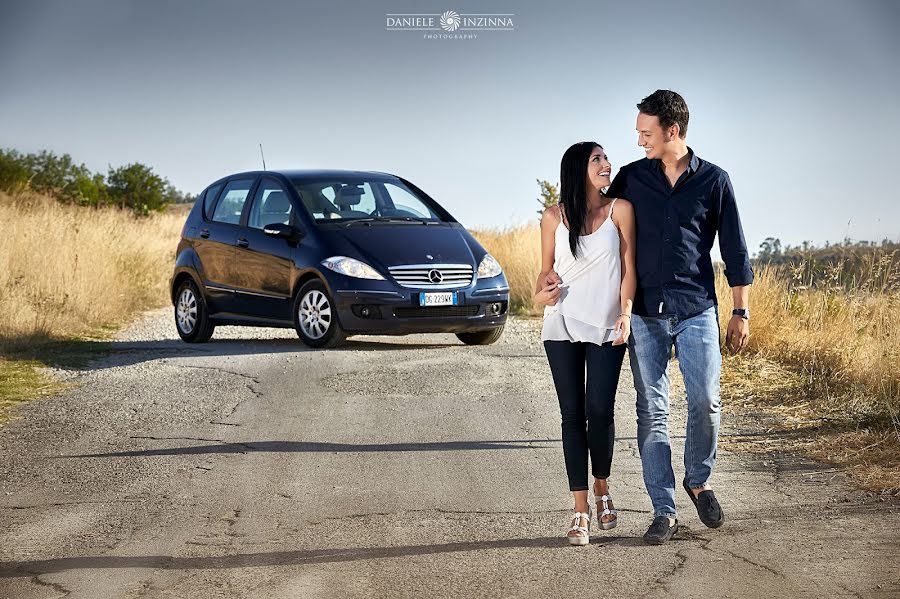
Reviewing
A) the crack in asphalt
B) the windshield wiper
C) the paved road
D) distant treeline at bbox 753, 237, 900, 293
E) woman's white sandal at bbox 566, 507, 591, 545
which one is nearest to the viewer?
the crack in asphalt

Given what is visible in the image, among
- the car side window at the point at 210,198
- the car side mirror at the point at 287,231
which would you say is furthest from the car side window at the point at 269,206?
the car side window at the point at 210,198

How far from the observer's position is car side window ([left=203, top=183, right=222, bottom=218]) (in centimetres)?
1542

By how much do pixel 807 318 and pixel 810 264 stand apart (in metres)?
1.20

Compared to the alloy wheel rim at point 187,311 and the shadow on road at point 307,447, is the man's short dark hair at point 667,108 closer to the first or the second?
the shadow on road at point 307,447

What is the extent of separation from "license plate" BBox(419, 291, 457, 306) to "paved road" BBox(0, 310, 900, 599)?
1.90 meters

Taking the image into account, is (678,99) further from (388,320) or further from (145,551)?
(388,320)

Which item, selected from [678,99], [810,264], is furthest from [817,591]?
[810,264]

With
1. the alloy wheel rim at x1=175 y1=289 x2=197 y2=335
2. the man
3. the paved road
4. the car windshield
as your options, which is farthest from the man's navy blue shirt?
the alloy wheel rim at x1=175 y1=289 x2=197 y2=335

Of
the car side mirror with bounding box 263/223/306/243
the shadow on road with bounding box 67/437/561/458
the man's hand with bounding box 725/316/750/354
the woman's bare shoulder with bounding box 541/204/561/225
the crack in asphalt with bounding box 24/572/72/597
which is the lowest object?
the shadow on road with bounding box 67/437/561/458

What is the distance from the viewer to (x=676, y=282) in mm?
5918

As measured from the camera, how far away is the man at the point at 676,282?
19.4ft

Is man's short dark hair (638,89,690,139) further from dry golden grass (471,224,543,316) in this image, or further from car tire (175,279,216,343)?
dry golden grass (471,224,543,316)

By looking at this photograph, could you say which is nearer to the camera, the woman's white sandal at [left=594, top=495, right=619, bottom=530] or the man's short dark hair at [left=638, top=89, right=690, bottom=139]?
the man's short dark hair at [left=638, top=89, right=690, bottom=139]

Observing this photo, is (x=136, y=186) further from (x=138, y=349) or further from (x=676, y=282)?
(x=676, y=282)
